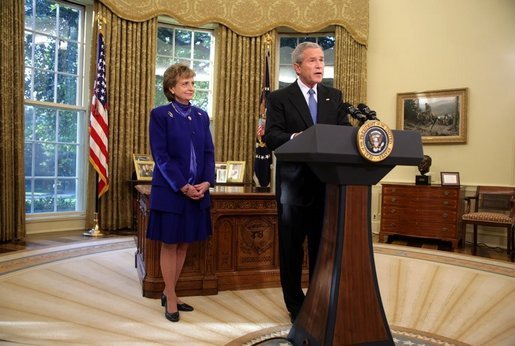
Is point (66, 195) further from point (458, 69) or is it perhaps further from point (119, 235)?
point (458, 69)

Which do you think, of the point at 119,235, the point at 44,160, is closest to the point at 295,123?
the point at 119,235

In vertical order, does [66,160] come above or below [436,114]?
below

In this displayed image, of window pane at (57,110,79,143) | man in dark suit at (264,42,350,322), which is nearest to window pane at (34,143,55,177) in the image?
window pane at (57,110,79,143)

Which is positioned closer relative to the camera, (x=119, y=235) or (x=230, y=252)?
(x=230, y=252)

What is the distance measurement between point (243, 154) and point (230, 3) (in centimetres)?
254

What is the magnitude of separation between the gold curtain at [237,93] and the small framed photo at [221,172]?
28cm

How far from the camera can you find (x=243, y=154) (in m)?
7.32

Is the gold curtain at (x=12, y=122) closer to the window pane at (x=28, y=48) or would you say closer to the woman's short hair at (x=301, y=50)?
the window pane at (x=28, y=48)

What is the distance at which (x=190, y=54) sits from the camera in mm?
7527

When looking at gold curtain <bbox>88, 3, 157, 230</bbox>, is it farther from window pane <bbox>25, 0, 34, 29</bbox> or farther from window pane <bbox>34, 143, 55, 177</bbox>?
window pane <bbox>25, 0, 34, 29</bbox>

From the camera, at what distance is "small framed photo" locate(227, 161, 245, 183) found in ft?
22.8

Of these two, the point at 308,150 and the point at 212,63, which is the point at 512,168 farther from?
the point at 308,150

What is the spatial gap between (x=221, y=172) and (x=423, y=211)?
10.3ft

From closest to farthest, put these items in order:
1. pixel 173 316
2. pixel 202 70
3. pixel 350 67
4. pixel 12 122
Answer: pixel 173 316 < pixel 12 122 < pixel 350 67 < pixel 202 70
